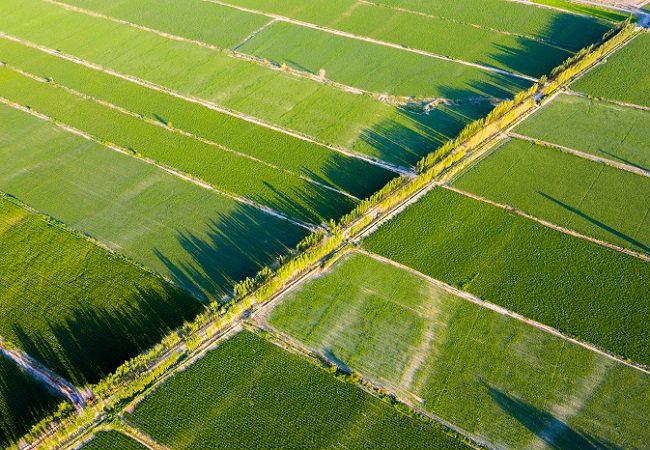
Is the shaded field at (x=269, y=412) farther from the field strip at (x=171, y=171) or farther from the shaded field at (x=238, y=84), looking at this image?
the shaded field at (x=238, y=84)

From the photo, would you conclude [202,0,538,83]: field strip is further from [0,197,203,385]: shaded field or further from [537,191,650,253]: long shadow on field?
[0,197,203,385]: shaded field

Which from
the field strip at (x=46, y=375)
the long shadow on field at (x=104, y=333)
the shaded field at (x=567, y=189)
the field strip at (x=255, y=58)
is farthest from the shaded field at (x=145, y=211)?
the field strip at (x=255, y=58)

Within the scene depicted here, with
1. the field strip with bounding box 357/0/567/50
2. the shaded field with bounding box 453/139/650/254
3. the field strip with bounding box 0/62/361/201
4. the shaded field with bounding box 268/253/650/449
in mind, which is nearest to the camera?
the shaded field with bounding box 268/253/650/449

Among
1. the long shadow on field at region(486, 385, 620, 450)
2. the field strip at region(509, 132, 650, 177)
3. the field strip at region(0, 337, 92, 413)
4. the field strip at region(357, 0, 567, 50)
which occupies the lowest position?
the field strip at region(0, 337, 92, 413)

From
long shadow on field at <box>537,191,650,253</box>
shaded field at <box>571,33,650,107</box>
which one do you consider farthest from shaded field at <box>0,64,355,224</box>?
shaded field at <box>571,33,650,107</box>

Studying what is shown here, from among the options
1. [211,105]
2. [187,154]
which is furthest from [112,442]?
[211,105]

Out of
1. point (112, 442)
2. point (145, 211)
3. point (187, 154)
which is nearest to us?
point (112, 442)

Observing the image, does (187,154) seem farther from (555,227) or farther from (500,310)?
(555,227)
